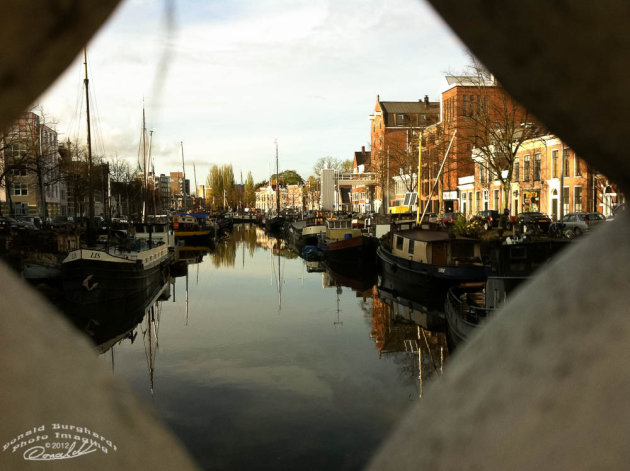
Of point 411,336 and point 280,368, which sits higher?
point 280,368

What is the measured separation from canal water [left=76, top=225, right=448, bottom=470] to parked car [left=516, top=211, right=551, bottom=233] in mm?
7450

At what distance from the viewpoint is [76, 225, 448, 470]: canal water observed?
9922 mm

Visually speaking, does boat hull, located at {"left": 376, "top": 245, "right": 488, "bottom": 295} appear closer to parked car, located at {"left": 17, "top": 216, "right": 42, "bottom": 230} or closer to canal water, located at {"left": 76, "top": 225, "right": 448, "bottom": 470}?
canal water, located at {"left": 76, "top": 225, "right": 448, "bottom": 470}


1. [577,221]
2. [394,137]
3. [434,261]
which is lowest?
[434,261]

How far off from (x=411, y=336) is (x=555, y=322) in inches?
701

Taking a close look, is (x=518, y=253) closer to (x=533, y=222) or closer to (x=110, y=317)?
(x=110, y=317)

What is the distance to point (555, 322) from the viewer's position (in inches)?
16.6

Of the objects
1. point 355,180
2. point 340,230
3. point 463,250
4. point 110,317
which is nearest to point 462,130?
point 340,230

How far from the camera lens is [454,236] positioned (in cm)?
2431

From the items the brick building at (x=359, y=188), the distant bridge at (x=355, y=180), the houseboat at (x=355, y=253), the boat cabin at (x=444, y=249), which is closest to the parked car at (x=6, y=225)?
the boat cabin at (x=444, y=249)

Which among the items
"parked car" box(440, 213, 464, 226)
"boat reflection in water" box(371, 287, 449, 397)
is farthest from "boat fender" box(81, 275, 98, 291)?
"parked car" box(440, 213, 464, 226)

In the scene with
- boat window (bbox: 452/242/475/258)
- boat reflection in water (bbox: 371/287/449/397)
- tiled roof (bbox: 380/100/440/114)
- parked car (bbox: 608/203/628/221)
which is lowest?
boat reflection in water (bbox: 371/287/449/397)

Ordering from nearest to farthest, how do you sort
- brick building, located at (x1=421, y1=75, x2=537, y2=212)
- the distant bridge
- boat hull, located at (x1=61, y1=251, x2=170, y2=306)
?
boat hull, located at (x1=61, y1=251, x2=170, y2=306) < brick building, located at (x1=421, y1=75, x2=537, y2=212) < the distant bridge

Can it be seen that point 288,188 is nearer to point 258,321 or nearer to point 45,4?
point 258,321
